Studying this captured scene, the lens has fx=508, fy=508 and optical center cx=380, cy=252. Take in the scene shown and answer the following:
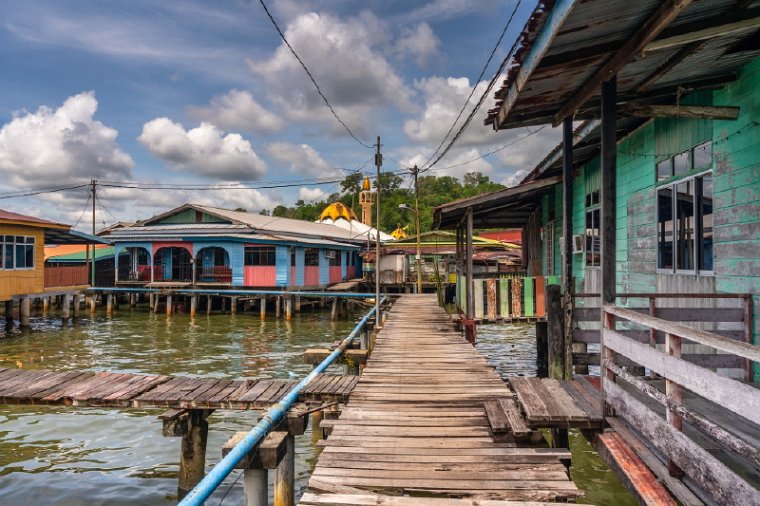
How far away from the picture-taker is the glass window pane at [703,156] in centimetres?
683

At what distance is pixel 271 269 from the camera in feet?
92.2

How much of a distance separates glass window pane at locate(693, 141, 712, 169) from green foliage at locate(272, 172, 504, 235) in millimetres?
47419

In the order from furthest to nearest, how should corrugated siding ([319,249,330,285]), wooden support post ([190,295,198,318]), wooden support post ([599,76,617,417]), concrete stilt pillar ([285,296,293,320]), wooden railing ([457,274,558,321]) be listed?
corrugated siding ([319,249,330,285]) < wooden support post ([190,295,198,318]) < concrete stilt pillar ([285,296,293,320]) < wooden railing ([457,274,558,321]) < wooden support post ([599,76,617,417])

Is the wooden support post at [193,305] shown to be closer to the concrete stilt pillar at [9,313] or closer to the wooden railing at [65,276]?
the wooden railing at [65,276]

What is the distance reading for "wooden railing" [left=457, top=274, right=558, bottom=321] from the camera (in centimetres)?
1179

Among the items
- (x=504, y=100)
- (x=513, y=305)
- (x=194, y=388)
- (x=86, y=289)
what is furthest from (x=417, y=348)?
(x=86, y=289)

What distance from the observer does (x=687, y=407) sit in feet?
12.0

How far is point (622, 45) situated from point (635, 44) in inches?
10.7

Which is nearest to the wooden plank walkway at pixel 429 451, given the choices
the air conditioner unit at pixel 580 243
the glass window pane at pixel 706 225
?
the glass window pane at pixel 706 225

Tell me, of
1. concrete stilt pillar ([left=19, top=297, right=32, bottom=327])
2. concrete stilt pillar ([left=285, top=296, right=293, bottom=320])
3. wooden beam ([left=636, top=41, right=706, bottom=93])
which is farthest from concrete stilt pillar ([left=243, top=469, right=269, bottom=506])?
concrete stilt pillar ([left=19, top=297, right=32, bottom=327])

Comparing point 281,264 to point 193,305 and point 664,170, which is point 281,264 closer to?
point 193,305

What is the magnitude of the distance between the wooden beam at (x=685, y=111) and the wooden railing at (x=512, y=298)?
611cm

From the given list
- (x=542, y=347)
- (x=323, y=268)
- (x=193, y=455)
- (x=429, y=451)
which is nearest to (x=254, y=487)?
(x=429, y=451)

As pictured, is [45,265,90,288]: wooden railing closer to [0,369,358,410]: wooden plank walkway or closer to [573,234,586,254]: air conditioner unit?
[0,369,358,410]: wooden plank walkway
